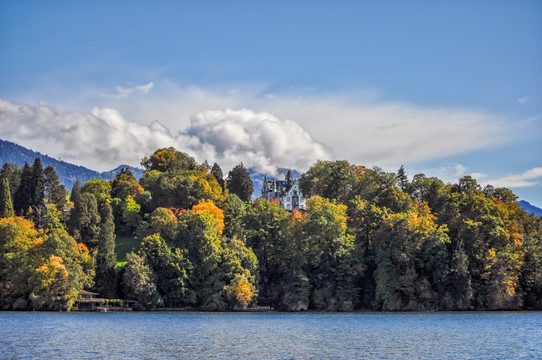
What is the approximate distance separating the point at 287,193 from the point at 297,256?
70.6 m

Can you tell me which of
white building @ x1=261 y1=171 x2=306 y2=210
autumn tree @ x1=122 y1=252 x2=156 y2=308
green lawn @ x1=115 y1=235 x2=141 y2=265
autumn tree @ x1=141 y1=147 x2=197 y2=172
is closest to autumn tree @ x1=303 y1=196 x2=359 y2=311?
autumn tree @ x1=122 y1=252 x2=156 y2=308

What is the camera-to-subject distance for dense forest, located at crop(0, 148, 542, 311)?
88.4 m

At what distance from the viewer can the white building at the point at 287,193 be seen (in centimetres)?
16238

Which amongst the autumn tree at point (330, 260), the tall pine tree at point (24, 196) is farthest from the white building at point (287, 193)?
the tall pine tree at point (24, 196)

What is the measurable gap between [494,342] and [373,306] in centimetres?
4663

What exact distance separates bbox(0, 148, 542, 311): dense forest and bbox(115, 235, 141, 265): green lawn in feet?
23.5

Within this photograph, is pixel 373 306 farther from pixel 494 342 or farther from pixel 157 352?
pixel 157 352

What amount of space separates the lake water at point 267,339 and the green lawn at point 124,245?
38222 millimetres

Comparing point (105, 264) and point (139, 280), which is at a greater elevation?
point (105, 264)

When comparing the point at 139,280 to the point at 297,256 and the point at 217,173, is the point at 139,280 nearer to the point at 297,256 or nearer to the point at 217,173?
the point at 297,256

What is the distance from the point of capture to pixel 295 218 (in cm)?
10375

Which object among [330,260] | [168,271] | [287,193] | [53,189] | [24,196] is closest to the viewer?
[168,271]

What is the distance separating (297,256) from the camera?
318ft

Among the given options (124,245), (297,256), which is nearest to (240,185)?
(124,245)
